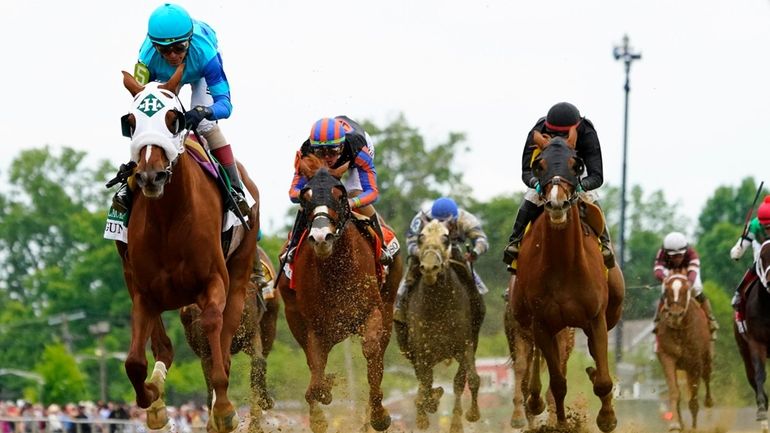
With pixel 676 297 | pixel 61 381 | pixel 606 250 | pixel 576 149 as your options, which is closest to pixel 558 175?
pixel 576 149

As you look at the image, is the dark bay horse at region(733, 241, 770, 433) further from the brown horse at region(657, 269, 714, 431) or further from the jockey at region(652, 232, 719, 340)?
the jockey at region(652, 232, 719, 340)

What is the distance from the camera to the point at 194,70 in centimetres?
1265

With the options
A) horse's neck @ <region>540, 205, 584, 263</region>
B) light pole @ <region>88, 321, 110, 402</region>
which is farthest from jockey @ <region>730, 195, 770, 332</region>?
light pole @ <region>88, 321, 110, 402</region>

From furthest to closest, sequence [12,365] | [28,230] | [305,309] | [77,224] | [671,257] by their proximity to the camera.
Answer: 1. [28,230]
2. [77,224]
3. [12,365]
4. [671,257]
5. [305,309]

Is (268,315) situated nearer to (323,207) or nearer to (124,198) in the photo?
(323,207)

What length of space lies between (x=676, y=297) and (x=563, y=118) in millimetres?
8636

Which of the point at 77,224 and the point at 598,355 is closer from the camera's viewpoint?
the point at 598,355

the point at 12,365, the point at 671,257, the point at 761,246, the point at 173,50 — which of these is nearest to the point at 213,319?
the point at 173,50

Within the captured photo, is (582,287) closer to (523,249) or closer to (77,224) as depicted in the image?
(523,249)

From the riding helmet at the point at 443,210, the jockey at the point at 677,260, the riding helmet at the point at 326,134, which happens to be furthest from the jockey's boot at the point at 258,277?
the jockey at the point at 677,260

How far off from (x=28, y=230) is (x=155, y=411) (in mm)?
80411

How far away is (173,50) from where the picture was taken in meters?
12.3

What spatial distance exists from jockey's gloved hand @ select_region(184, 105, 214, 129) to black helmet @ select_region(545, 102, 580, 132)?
3.65 m

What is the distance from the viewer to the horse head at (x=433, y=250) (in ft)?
58.6
